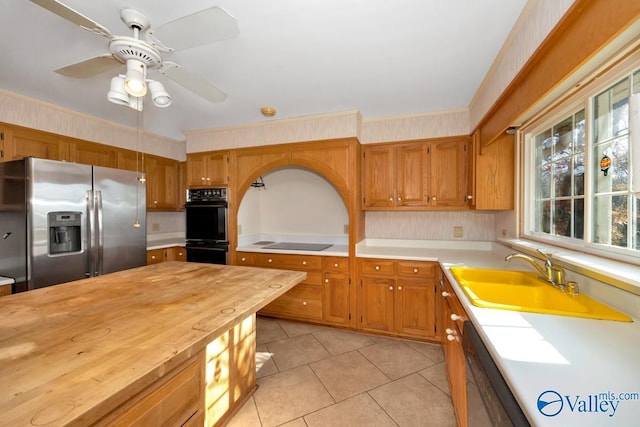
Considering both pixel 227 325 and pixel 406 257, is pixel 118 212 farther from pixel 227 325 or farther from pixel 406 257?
pixel 406 257

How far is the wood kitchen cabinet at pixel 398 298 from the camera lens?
2.63 metres

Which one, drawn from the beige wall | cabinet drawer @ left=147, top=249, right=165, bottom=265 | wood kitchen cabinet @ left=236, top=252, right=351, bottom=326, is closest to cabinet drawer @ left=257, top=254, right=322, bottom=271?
wood kitchen cabinet @ left=236, top=252, right=351, bottom=326

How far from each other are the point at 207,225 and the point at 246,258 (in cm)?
69

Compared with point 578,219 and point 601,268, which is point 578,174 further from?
point 601,268

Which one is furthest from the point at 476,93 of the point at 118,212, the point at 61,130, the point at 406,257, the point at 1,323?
the point at 61,130

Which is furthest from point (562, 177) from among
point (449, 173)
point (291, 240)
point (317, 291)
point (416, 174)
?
point (291, 240)

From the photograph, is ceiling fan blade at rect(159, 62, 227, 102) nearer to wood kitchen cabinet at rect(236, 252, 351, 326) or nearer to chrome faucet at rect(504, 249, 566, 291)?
wood kitchen cabinet at rect(236, 252, 351, 326)

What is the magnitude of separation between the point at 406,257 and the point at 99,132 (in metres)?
3.88

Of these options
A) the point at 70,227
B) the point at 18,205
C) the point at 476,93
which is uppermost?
the point at 476,93

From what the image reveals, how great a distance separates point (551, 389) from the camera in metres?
0.68

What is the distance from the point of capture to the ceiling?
1.42m

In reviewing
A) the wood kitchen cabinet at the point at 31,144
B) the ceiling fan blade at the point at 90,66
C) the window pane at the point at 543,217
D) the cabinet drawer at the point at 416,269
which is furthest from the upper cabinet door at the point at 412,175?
the wood kitchen cabinet at the point at 31,144

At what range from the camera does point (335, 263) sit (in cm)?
296

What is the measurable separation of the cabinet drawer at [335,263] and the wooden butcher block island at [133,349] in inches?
45.1
